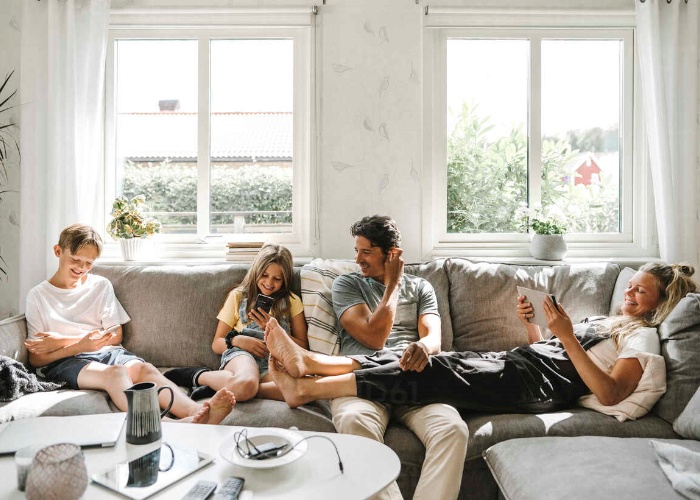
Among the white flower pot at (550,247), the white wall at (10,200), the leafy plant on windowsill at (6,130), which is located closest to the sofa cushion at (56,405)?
the white wall at (10,200)

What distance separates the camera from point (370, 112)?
2.95 meters

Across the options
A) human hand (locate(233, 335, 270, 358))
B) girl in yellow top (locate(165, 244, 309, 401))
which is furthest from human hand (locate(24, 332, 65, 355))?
human hand (locate(233, 335, 270, 358))

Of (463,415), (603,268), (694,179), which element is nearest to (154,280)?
(463,415)

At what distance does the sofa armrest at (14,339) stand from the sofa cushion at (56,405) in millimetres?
261

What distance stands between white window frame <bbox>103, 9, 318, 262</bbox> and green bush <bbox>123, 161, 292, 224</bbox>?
0.21 feet

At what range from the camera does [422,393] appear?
1.94 meters

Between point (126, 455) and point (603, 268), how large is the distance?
221 centimetres

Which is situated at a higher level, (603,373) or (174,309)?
(174,309)

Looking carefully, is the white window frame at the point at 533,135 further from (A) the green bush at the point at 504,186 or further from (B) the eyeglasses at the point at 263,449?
(B) the eyeglasses at the point at 263,449

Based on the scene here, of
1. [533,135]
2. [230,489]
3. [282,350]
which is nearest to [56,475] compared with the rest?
[230,489]

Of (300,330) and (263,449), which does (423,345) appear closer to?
(300,330)

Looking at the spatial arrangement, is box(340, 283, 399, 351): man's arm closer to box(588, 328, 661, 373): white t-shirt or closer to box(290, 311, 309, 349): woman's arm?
box(290, 311, 309, 349): woman's arm

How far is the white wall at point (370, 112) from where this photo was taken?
294 centimetres

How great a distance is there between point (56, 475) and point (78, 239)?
4.96 ft
